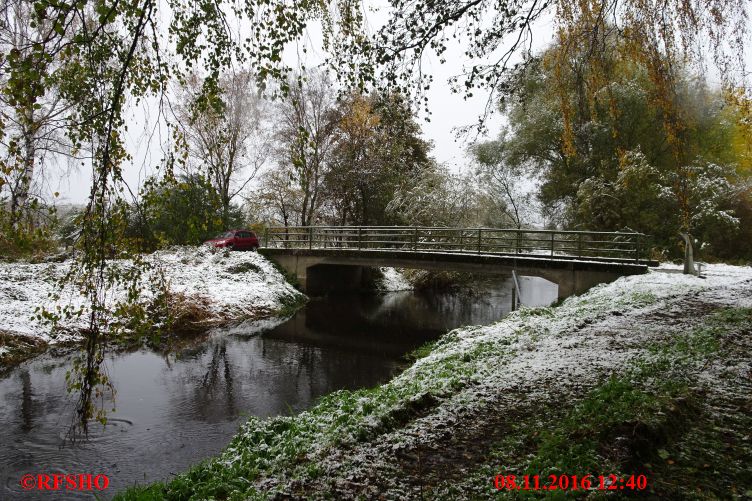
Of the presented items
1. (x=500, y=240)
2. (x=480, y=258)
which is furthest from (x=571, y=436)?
(x=500, y=240)

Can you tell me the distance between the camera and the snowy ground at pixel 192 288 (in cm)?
1152

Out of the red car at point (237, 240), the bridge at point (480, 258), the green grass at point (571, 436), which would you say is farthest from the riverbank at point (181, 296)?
the green grass at point (571, 436)

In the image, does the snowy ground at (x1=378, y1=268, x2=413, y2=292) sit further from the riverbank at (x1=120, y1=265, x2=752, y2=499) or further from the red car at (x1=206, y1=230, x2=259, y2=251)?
the riverbank at (x1=120, y1=265, x2=752, y2=499)

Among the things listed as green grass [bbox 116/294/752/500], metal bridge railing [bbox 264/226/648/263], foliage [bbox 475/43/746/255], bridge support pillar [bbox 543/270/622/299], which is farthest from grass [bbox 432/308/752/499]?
foliage [bbox 475/43/746/255]

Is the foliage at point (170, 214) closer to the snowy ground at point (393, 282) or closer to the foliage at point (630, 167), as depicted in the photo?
the foliage at point (630, 167)

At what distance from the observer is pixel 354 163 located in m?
27.2

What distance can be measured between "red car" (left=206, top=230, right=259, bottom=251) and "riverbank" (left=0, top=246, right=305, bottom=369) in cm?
334

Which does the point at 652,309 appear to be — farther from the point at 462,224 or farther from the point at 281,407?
the point at 462,224

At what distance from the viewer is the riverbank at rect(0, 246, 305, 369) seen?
10875 mm

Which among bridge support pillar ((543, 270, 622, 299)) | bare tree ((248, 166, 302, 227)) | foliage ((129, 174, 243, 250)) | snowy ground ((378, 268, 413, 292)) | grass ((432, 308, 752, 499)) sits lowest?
snowy ground ((378, 268, 413, 292))

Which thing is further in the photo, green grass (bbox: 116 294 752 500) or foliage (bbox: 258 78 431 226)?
foliage (bbox: 258 78 431 226)

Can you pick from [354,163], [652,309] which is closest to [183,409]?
[652,309]

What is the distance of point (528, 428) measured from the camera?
13.9ft

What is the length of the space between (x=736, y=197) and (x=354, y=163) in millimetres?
18587
